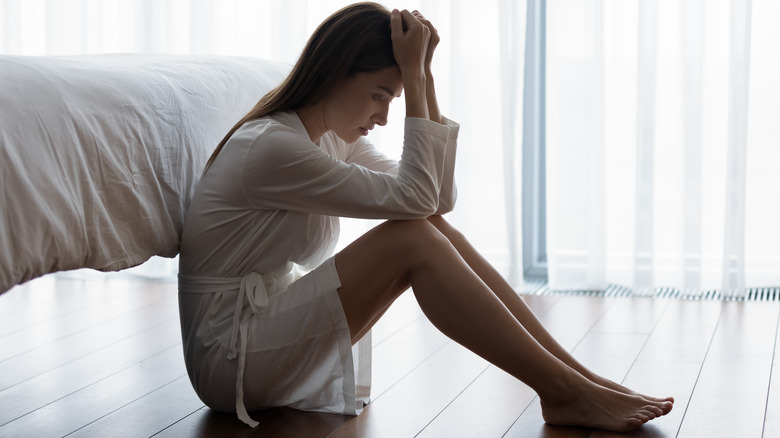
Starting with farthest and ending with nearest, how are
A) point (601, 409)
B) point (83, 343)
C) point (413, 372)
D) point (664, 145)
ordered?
point (664, 145) < point (83, 343) < point (413, 372) < point (601, 409)

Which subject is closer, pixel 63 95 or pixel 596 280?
Answer: pixel 63 95

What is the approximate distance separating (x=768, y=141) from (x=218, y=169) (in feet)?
6.41

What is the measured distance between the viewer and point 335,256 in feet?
5.37

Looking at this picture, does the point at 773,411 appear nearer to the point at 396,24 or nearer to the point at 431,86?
the point at 431,86

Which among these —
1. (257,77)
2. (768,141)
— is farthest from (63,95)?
(768,141)

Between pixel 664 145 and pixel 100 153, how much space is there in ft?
6.54

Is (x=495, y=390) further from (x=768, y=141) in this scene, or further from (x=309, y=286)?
(x=768, y=141)

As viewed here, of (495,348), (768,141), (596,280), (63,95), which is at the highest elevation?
(63,95)

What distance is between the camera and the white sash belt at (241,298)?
5.36 feet

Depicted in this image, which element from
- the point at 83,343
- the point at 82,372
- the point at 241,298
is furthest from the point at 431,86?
the point at 83,343

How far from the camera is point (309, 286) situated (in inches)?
64.4

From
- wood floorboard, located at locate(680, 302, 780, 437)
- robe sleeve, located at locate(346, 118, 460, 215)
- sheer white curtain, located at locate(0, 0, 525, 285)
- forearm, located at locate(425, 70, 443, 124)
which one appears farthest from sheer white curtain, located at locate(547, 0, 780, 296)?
forearm, located at locate(425, 70, 443, 124)

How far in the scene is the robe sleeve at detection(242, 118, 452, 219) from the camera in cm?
156

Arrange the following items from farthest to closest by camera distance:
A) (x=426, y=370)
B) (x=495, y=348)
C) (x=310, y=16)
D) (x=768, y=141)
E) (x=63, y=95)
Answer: (x=310, y=16) → (x=768, y=141) → (x=426, y=370) → (x=495, y=348) → (x=63, y=95)
